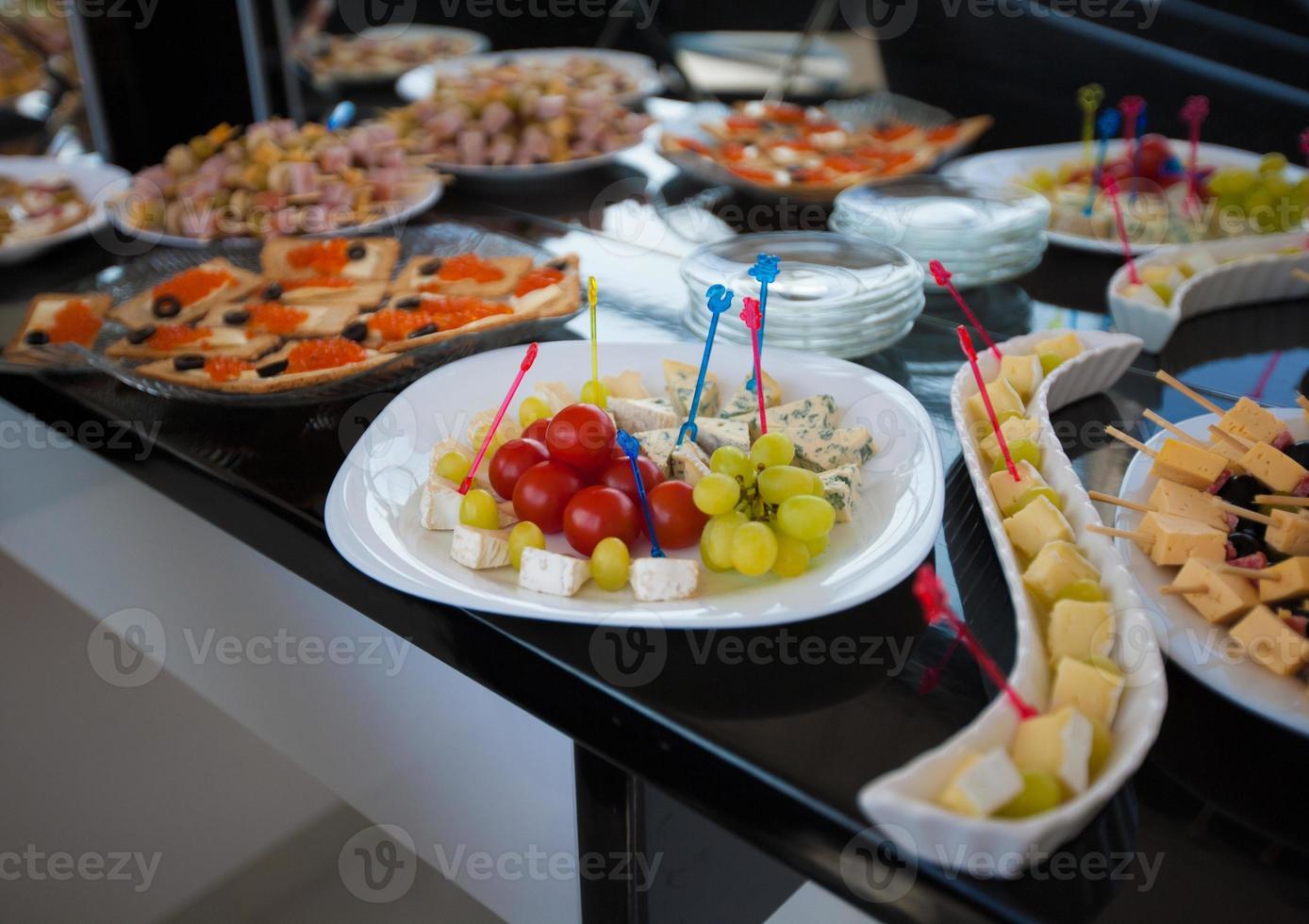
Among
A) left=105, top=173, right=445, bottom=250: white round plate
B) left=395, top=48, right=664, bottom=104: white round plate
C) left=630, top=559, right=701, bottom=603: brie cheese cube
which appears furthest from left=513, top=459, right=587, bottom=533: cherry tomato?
left=395, top=48, right=664, bottom=104: white round plate

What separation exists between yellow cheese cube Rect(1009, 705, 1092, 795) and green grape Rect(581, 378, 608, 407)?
55 cm

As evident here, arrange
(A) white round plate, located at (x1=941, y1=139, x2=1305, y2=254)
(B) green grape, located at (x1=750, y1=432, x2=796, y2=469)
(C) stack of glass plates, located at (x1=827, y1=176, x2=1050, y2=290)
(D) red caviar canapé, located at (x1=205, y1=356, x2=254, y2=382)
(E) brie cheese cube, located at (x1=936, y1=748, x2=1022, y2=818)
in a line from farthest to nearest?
(A) white round plate, located at (x1=941, y1=139, x2=1305, y2=254)
(C) stack of glass plates, located at (x1=827, y1=176, x2=1050, y2=290)
(D) red caviar canapé, located at (x1=205, y1=356, x2=254, y2=382)
(B) green grape, located at (x1=750, y1=432, x2=796, y2=469)
(E) brie cheese cube, located at (x1=936, y1=748, x2=1022, y2=818)

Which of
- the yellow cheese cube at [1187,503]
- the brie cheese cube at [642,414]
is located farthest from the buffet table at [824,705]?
the brie cheese cube at [642,414]

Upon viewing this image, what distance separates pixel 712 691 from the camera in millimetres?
830

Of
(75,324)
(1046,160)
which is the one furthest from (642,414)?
(1046,160)

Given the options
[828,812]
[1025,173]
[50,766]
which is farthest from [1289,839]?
[50,766]

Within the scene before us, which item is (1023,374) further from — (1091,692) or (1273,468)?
(1091,692)

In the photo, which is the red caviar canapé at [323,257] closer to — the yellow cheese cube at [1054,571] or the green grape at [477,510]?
the green grape at [477,510]

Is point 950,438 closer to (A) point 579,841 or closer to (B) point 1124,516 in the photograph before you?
(B) point 1124,516

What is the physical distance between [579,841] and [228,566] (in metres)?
0.57

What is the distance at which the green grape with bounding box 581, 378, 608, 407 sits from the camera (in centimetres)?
109

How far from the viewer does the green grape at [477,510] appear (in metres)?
0.94

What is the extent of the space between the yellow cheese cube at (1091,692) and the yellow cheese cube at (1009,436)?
1.05 ft

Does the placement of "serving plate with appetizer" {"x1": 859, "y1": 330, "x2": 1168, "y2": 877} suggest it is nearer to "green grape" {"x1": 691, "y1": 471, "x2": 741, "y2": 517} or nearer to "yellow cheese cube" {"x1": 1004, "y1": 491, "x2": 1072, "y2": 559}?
"yellow cheese cube" {"x1": 1004, "y1": 491, "x2": 1072, "y2": 559}
